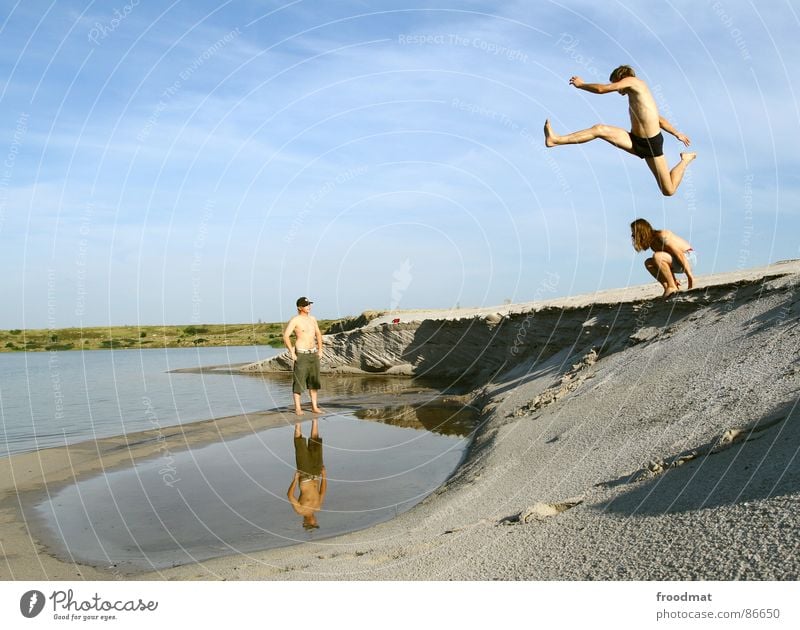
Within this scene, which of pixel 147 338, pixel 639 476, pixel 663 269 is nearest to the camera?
pixel 639 476

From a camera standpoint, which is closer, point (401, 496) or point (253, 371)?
point (401, 496)

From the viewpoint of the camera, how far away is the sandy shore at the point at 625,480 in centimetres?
456

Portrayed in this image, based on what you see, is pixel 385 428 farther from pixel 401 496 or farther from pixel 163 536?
pixel 163 536

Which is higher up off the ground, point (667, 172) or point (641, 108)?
point (641, 108)

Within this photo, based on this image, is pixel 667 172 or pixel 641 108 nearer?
pixel 641 108

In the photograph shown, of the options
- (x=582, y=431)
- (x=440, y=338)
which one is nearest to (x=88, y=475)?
(x=582, y=431)

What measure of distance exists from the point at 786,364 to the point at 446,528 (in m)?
4.09

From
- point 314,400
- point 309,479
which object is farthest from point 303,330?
point 309,479

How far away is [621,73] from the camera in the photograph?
22.4 feet

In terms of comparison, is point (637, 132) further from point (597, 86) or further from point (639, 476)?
point (639, 476)

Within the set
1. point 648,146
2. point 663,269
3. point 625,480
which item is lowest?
point 625,480

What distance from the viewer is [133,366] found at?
37.8 m

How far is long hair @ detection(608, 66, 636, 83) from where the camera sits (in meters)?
6.80

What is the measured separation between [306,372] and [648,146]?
404 inches
